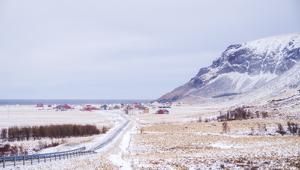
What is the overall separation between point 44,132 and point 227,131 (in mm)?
34424

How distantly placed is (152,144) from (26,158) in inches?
1038

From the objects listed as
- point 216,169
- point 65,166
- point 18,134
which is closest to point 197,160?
point 216,169

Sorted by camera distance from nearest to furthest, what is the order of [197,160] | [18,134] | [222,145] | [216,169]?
[216,169] < [197,160] < [222,145] < [18,134]

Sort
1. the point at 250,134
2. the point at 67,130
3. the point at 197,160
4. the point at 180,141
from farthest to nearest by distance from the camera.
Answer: the point at 67,130, the point at 250,134, the point at 180,141, the point at 197,160

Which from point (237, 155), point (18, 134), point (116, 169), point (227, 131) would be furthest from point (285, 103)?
point (116, 169)

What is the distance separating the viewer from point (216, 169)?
38969 millimetres

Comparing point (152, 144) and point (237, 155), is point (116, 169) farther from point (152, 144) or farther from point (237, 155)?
point (152, 144)

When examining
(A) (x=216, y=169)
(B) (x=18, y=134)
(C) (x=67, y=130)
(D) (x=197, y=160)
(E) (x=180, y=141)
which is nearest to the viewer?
(A) (x=216, y=169)

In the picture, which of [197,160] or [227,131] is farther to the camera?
[227,131]

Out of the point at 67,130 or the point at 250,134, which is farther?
the point at 67,130

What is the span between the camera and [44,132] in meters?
86.6

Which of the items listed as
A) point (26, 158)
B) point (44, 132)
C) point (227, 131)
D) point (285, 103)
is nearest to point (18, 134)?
point (44, 132)

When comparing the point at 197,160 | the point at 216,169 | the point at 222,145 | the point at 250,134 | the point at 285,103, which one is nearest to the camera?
A: the point at 216,169

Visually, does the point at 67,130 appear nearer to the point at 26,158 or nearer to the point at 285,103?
the point at 26,158
